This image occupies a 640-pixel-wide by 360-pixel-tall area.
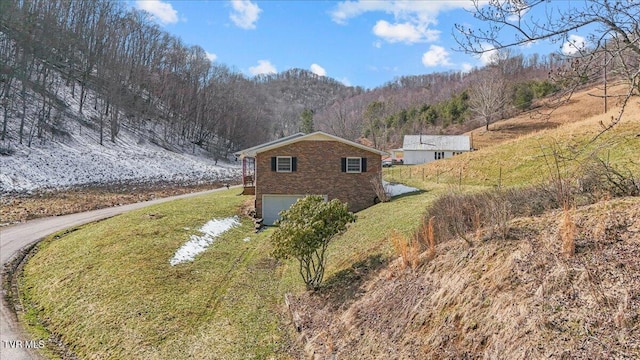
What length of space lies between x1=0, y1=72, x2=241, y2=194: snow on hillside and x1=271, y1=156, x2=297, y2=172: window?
16.6 m

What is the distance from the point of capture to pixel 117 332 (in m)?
10.1

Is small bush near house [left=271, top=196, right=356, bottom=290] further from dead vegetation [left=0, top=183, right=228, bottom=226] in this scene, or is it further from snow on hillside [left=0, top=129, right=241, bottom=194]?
snow on hillside [left=0, top=129, right=241, bottom=194]

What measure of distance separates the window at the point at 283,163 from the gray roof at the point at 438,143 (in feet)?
108

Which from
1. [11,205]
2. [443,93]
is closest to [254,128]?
[443,93]

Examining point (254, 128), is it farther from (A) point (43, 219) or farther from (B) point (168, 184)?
(A) point (43, 219)

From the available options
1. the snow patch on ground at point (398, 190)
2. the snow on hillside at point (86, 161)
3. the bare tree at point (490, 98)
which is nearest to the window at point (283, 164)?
the snow patch on ground at point (398, 190)

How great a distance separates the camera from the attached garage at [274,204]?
22547 mm

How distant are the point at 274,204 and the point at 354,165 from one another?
5.13m

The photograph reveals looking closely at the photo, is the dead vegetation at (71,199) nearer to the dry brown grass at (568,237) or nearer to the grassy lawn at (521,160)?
the grassy lawn at (521,160)

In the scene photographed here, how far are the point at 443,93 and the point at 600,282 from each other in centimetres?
9918

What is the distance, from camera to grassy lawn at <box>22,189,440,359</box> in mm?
9500

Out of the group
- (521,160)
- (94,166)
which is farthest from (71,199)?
(521,160)

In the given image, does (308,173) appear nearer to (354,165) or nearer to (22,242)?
(354,165)

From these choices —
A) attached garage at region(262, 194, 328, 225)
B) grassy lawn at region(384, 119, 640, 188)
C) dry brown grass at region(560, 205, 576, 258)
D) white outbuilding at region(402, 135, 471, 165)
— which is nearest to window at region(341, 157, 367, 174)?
attached garage at region(262, 194, 328, 225)
